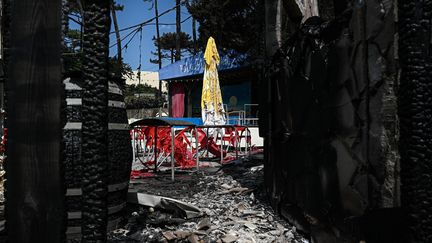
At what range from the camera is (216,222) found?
13.0ft

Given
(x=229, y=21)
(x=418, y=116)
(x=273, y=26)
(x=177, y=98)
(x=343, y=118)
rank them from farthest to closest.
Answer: (x=177, y=98)
(x=229, y=21)
(x=273, y=26)
(x=343, y=118)
(x=418, y=116)

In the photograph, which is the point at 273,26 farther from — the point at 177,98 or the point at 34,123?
the point at 177,98

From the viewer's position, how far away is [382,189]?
2199mm

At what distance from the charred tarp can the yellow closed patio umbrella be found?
821 cm

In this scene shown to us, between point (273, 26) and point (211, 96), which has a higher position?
point (273, 26)

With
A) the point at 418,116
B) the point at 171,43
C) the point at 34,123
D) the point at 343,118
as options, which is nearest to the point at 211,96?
the point at 343,118

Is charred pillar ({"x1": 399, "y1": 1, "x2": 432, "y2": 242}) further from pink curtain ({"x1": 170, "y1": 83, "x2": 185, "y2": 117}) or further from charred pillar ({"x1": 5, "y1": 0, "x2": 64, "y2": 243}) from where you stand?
pink curtain ({"x1": 170, "y1": 83, "x2": 185, "y2": 117})

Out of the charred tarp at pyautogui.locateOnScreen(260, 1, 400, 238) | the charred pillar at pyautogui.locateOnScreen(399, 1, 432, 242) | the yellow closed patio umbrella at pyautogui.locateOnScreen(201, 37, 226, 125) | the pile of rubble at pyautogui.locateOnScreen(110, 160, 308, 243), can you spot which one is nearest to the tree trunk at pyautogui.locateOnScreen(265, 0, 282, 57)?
the charred tarp at pyautogui.locateOnScreen(260, 1, 400, 238)

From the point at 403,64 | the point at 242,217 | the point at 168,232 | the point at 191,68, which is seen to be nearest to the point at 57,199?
the point at 403,64

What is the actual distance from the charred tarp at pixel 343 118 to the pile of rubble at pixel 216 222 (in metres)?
0.37

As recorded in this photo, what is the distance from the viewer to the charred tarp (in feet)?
7.11

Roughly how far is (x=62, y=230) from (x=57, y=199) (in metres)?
0.14

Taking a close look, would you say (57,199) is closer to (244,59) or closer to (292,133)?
(292,133)

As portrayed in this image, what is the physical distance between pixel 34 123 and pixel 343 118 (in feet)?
6.62
